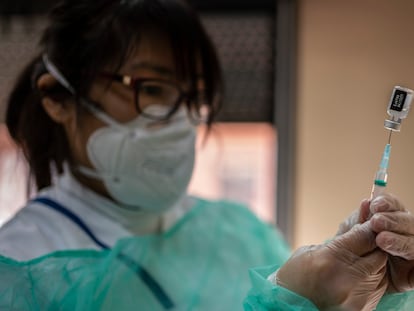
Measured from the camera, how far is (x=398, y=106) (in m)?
0.58

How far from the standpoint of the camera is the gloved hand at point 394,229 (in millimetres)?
556

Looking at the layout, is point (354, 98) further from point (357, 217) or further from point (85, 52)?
point (85, 52)

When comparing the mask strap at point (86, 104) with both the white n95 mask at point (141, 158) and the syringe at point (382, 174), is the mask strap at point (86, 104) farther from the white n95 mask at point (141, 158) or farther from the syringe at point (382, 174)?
the syringe at point (382, 174)

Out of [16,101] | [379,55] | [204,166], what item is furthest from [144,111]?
[204,166]

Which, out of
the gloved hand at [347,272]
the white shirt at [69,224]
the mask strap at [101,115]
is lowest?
the white shirt at [69,224]

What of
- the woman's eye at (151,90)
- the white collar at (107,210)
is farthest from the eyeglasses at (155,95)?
the white collar at (107,210)

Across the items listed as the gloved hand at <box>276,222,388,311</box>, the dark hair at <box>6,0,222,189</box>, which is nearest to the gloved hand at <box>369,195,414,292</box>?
the gloved hand at <box>276,222,388,311</box>

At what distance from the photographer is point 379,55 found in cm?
65

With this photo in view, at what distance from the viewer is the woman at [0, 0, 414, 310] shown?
0.92 metres

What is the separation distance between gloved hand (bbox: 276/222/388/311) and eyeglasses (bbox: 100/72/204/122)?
50cm

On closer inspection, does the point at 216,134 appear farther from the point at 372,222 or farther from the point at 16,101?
the point at 372,222

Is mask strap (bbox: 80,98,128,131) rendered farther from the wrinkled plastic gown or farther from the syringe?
the syringe

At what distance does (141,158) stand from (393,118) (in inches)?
20.8

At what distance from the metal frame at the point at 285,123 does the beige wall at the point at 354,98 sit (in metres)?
0.33
